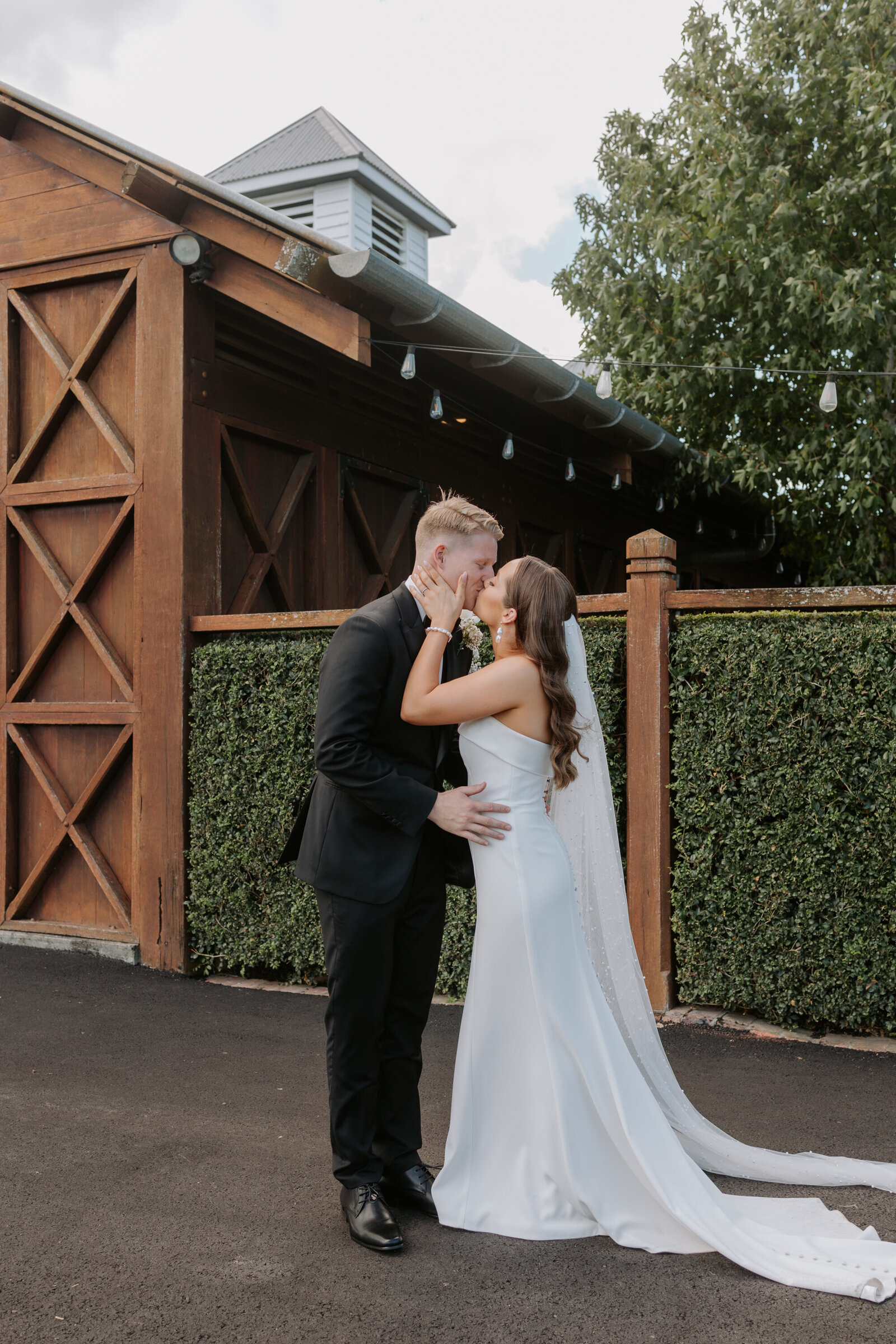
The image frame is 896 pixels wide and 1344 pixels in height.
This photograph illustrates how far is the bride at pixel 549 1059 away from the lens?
10.3 ft

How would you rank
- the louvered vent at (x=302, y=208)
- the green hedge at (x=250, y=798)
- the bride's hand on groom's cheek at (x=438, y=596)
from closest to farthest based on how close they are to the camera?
the bride's hand on groom's cheek at (x=438, y=596), the green hedge at (x=250, y=798), the louvered vent at (x=302, y=208)

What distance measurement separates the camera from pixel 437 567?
336cm

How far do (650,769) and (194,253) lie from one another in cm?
400

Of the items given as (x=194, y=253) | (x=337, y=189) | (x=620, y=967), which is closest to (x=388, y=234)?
(x=337, y=189)

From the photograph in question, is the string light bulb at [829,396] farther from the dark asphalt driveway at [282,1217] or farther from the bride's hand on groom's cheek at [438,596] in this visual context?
the bride's hand on groom's cheek at [438,596]

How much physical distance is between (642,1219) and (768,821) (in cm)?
244

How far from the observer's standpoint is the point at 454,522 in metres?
3.31

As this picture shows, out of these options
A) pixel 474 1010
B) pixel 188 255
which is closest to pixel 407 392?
pixel 188 255

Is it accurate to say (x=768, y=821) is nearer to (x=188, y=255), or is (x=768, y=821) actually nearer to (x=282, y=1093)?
(x=282, y=1093)

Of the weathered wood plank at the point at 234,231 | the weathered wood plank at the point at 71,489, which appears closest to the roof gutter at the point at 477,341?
the weathered wood plank at the point at 234,231

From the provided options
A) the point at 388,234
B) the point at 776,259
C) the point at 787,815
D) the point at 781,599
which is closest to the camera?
the point at 787,815

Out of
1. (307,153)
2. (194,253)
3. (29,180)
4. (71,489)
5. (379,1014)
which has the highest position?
(307,153)

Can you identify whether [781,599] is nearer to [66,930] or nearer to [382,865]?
[382,865]

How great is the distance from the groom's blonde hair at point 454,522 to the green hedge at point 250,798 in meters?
2.95
